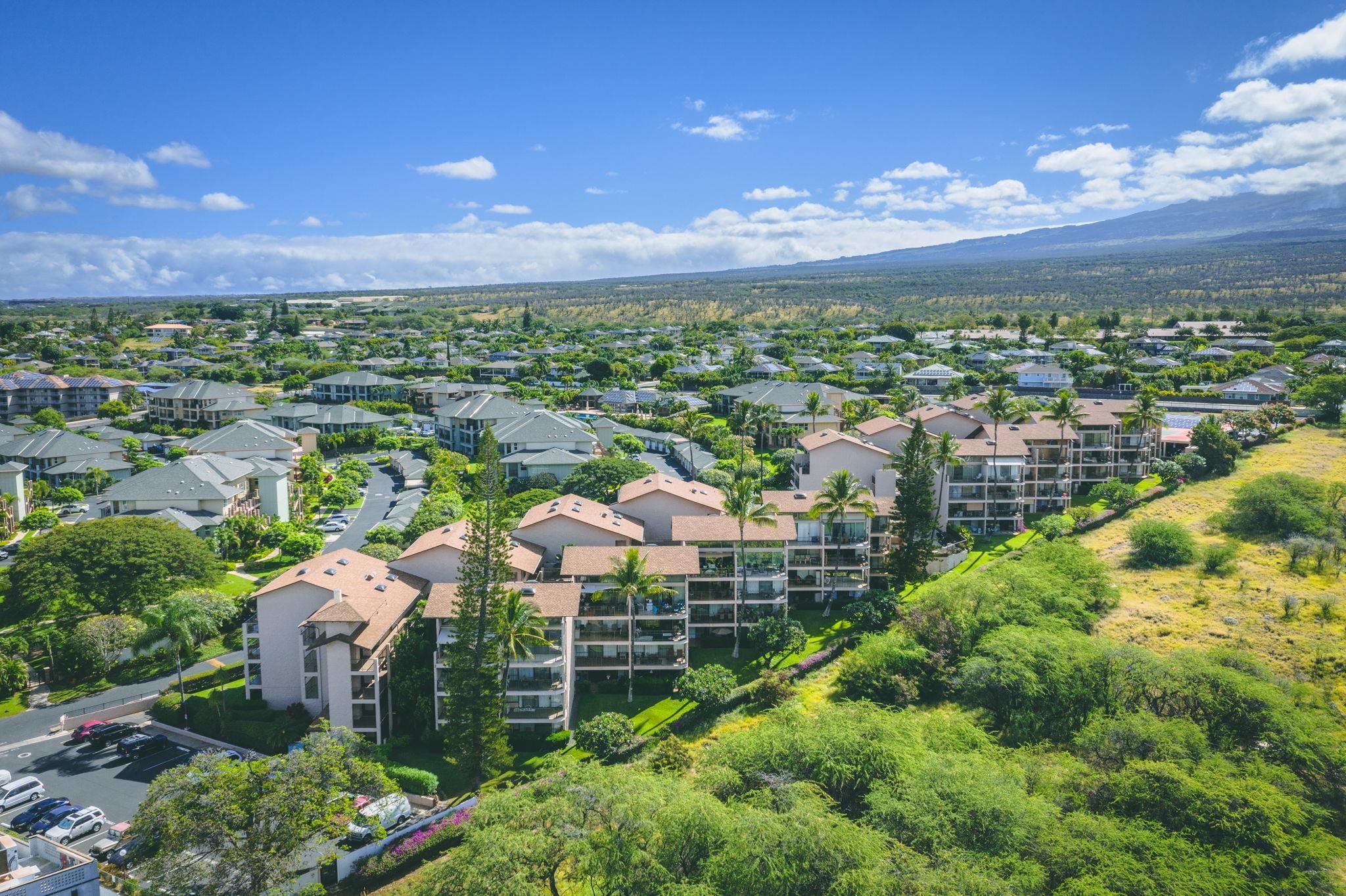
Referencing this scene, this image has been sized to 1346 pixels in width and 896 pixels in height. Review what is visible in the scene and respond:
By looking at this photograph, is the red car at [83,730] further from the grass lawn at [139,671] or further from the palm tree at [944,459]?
the palm tree at [944,459]

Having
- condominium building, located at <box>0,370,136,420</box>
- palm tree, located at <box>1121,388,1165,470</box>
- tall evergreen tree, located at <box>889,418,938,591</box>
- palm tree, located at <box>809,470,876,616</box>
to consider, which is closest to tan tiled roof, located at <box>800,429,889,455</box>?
tall evergreen tree, located at <box>889,418,938,591</box>

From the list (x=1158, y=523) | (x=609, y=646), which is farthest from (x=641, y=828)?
(x=1158, y=523)

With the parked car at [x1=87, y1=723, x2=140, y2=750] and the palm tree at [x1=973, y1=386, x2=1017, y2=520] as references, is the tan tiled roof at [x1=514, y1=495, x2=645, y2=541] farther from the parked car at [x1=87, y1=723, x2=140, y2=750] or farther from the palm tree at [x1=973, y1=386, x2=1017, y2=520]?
the palm tree at [x1=973, y1=386, x2=1017, y2=520]

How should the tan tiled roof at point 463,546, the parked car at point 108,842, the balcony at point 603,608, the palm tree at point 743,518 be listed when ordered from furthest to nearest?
the palm tree at point 743,518 → the tan tiled roof at point 463,546 → the balcony at point 603,608 → the parked car at point 108,842

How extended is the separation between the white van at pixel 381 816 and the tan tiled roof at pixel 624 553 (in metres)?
12.4

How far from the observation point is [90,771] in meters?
32.8

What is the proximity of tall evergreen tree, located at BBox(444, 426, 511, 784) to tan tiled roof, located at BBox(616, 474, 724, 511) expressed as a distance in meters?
14.4

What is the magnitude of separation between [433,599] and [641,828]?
1551cm

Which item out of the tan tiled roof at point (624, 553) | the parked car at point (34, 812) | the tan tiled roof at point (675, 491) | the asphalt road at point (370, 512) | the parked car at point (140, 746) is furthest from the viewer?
the asphalt road at point (370, 512)

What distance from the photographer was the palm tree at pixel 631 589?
1500 inches

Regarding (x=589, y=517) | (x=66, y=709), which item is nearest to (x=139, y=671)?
(x=66, y=709)

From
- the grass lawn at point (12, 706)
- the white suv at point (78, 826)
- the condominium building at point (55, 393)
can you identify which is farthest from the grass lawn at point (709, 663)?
the condominium building at point (55, 393)

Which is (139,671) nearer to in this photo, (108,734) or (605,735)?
(108,734)

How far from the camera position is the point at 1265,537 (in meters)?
55.0
